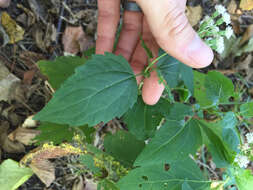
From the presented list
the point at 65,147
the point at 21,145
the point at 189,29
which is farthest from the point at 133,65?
the point at 21,145

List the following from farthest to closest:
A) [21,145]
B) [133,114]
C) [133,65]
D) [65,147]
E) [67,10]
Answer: [67,10] → [21,145] → [133,65] → [65,147] → [133,114]

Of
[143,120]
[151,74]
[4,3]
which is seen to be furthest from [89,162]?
[4,3]

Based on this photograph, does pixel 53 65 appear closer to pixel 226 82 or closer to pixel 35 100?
pixel 35 100

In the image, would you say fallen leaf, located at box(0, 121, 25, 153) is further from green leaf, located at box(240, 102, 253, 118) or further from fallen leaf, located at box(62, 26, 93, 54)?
green leaf, located at box(240, 102, 253, 118)

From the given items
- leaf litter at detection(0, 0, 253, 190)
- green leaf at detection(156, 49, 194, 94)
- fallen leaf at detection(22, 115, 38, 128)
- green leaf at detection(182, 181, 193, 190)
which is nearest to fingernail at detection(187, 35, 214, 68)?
green leaf at detection(156, 49, 194, 94)

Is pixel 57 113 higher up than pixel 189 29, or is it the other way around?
pixel 189 29

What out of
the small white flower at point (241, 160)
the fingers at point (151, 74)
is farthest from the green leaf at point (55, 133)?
the small white flower at point (241, 160)

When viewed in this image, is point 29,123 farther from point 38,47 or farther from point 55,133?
point 38,47

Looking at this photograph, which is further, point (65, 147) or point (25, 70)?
point (25, 70)
